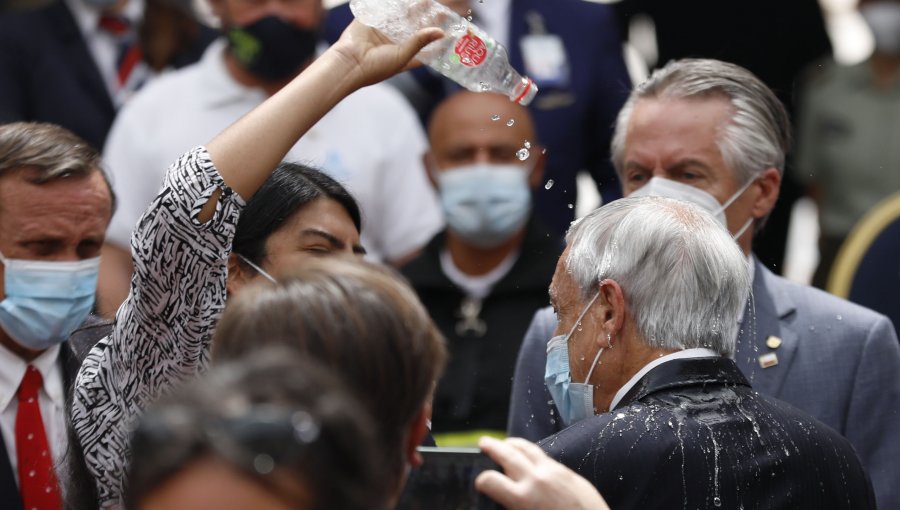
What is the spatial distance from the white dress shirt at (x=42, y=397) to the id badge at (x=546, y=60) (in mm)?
2563

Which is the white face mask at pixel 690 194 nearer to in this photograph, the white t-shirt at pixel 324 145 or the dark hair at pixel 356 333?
the white t-shirt at pixel 324 145

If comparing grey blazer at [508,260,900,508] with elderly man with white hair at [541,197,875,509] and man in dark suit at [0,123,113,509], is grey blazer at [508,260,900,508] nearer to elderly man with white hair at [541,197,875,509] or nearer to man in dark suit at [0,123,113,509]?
elderly man with white hair at [541,197,875,509]

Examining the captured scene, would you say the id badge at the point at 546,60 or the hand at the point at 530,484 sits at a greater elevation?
the hand at the point at 530,484

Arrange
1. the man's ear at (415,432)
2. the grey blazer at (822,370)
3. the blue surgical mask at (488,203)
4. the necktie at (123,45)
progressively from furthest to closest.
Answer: the necktie at (123,45) < the blue surgical mask at (488,203) < the grey blazer at (822,370) < the man's ear at (415,432)

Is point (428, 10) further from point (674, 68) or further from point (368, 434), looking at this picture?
point (368, 434)

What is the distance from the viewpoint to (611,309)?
318cm

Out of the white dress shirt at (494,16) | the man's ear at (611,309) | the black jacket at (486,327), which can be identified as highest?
the man's ear at (611,309)

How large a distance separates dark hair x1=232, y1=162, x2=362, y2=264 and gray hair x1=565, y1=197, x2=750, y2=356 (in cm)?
70

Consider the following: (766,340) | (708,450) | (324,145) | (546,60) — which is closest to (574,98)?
(546,60)

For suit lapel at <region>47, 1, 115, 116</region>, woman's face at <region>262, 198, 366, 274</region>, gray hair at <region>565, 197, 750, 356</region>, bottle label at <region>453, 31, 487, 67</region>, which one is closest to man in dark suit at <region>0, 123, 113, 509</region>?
woman's face at <region>262, 198, 366, 274</region>

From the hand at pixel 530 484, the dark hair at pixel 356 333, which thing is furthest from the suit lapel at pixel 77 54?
the hand at pixel 530 484

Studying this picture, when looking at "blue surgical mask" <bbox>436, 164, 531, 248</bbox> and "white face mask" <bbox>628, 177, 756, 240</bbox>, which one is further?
"blue surgical mask" <bbox>436, 164, 531, 248</bbox>

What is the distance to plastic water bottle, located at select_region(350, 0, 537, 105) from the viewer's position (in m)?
3.25

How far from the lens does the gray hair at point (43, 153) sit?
3.67m
